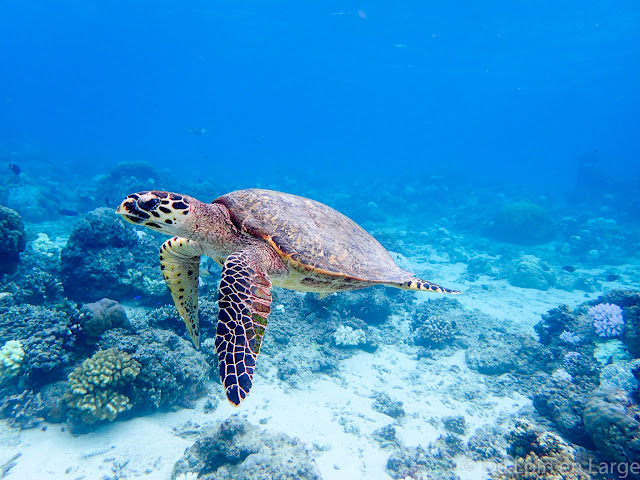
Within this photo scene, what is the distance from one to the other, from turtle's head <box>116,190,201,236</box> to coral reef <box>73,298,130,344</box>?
10.6 ft

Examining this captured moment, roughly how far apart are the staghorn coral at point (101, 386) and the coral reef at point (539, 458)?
595 cm

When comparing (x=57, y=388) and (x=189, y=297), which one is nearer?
(x=189, y=297)

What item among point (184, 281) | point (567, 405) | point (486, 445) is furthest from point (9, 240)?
point (567, 405)

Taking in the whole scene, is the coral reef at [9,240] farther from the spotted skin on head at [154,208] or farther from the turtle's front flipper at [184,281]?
the spotted skin on head at [154,208]

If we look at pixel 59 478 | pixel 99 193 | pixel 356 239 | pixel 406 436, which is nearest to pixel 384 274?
pixel 356 239

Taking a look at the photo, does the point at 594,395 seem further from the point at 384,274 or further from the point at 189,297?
the point at 189,297

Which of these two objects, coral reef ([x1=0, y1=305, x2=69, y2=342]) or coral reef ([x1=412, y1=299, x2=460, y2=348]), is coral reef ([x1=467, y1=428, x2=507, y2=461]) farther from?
coral reef ([x1=0, y1=305, x2=69, y2=342])

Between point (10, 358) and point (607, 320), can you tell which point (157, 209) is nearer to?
point (10, 358)

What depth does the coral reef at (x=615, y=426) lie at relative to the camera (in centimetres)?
396

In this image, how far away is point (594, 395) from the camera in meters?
5.02

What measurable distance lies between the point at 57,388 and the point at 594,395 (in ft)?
30.4

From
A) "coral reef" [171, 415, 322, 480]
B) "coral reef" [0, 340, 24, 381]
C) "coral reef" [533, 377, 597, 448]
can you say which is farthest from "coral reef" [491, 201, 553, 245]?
"coral reef" [0, 340, 24, 381]

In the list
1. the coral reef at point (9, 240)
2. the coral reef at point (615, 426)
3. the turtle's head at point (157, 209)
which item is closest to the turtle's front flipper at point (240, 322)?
the turtle's head at point (157, 209)

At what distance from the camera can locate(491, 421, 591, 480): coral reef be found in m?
3.84
